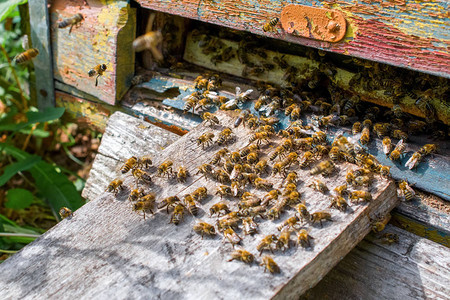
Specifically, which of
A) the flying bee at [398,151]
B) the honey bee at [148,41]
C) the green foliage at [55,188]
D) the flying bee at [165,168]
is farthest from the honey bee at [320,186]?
the green foliage at [55,188]

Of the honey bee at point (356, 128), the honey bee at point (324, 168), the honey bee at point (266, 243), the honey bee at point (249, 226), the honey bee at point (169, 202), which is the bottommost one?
the honey bee at point (169, 202)

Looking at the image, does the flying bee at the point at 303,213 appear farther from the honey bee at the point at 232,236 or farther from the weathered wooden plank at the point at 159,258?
the honey bee at the point at 232,236

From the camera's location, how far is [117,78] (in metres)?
3.86

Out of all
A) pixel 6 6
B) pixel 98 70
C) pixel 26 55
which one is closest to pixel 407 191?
pixel 98 70

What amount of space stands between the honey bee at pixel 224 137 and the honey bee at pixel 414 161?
114 centimetres

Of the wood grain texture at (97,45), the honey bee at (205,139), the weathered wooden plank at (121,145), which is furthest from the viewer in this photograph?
the wood grain texture at (97,45)

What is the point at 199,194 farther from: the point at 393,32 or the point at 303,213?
the point at 393,32

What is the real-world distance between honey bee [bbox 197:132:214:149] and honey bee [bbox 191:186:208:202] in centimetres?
51

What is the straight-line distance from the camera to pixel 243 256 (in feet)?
6.50

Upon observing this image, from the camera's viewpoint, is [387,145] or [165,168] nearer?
[165,168]

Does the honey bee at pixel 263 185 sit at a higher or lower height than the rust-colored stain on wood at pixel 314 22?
lower

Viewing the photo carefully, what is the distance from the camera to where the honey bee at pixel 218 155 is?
2.72 m

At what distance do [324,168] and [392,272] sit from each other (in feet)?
2.25

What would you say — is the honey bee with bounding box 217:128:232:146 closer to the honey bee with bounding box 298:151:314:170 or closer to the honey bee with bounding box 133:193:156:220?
the honey bee with bounding box 298:151:314:170
